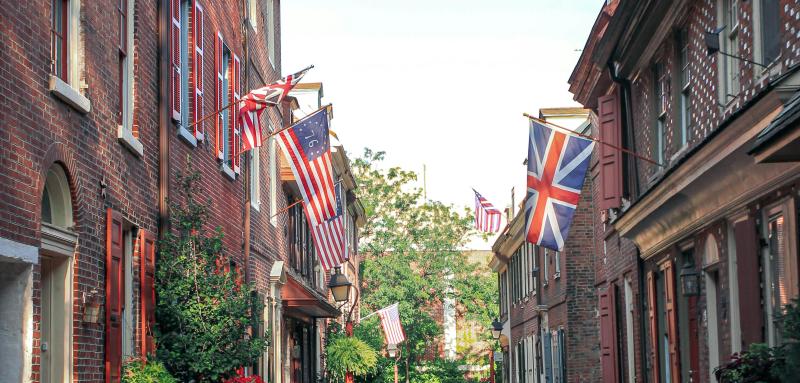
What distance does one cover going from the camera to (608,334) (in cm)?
2292

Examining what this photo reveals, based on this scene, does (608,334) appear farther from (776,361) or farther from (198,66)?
(776,361)

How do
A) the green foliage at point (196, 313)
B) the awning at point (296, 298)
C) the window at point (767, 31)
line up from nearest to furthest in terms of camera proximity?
the window at point (767, 31) → the green foliage at point (196, 313) → the awning at point (296, 298)

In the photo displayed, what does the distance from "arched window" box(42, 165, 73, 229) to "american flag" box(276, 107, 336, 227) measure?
8179 mm

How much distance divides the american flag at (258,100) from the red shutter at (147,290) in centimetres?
322

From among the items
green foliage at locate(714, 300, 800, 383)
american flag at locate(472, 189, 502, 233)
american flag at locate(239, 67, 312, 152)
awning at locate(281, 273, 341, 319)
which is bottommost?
green foliage at locate(714, 300, 800, 383)

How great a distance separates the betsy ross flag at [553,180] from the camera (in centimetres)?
1634

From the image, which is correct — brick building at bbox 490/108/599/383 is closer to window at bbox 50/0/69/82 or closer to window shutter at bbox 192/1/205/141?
window shutter at bbox 192/1/205/141

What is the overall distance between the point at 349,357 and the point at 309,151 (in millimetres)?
13547

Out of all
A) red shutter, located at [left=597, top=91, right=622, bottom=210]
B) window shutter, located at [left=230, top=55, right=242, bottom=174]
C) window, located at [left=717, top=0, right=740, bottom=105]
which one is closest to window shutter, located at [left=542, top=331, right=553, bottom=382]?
red shutter, located at [left=597, top=91, right=622, bottom=210]

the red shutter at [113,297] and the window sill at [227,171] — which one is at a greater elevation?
the window sill at [227,171]

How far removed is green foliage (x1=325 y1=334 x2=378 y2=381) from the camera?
104ft

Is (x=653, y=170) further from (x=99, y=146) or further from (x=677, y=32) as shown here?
(x=99, y=146)

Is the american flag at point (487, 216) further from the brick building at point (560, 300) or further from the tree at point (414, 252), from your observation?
the tree at point (414, 252)

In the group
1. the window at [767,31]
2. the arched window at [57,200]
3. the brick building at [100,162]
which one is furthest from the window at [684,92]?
the arched window at [57,200]
